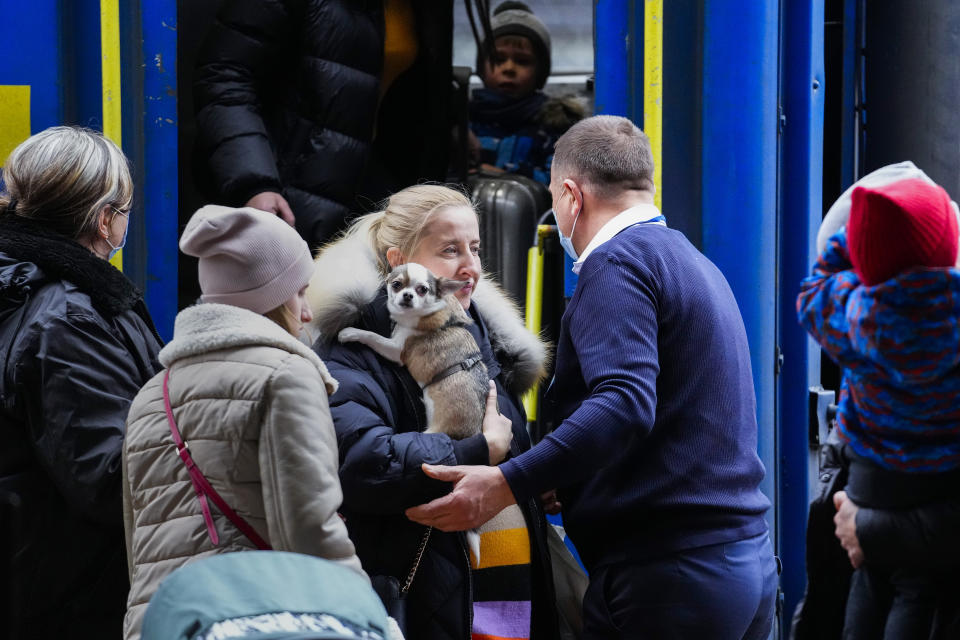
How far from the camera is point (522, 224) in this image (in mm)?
4535

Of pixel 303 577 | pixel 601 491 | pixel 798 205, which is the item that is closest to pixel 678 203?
pixel 798 205

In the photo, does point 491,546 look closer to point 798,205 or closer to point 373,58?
point 798,205

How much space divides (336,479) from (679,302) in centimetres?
83

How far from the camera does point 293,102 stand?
3.89 m

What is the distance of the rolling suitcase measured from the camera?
14.8 ft

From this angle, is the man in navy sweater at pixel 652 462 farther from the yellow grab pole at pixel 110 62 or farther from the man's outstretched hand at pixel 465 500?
the yellow grab pole at pixel 110 62

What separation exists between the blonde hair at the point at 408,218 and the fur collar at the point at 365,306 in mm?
36

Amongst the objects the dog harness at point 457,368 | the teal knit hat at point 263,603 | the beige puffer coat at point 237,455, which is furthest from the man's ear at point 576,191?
the teal knit hat at point 263,603

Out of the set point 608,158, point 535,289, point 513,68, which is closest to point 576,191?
point 608,158

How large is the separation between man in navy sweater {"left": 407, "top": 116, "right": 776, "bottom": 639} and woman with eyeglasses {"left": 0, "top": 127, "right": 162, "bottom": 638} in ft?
2.24

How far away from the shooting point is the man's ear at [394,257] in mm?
2658

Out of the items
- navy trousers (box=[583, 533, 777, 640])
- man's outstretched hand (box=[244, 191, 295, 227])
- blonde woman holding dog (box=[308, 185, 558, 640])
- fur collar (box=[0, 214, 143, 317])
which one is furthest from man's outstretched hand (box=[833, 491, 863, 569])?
man's outstretched hand (box=[244, 191, 295, 227])

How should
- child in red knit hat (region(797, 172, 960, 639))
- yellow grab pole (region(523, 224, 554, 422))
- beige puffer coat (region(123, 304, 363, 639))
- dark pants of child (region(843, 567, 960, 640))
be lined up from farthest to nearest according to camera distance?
yellow grab pole (region(523, 224, 554, 422)), beige puffer coat (region(123, 304, 363, 639)), dark pants of child (region(843, 567, 960, 640)), child in red knit hat (region(797, 172, 960, 639))

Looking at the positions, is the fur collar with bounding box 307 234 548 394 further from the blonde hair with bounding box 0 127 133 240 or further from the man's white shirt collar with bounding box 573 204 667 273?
the blonde hair with bounding box 0 127 133 240
